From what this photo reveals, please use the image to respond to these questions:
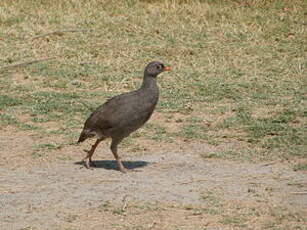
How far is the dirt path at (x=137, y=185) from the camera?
293 inches

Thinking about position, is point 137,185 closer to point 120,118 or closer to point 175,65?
point 120,118

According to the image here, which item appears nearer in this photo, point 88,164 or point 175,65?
point 88,164

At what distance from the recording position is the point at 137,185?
8.07 meters

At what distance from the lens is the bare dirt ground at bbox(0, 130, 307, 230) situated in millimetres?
7062

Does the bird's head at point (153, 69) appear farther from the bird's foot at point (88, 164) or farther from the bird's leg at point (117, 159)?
the bird's foot at point (88, 164)

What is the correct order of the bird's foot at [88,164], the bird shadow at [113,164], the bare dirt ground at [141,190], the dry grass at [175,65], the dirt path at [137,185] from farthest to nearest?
the dry grass at [175,65]
the bird shadow at [113,164]
the bird's foot at [88,164]
the dirt path at [137,185]
the bare dirt ground at [141,190]

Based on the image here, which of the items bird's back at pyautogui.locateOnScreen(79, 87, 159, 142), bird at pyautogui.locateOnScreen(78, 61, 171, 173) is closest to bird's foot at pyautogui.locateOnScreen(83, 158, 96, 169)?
bird at pyautogui.locateOnScreen(78, 61, 171, 173)

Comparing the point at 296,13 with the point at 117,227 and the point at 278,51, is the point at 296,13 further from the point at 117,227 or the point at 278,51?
the point at 117,227

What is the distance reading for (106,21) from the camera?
1518cm

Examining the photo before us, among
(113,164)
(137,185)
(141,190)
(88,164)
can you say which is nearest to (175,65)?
(113,164)

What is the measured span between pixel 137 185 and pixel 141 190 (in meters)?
0.19

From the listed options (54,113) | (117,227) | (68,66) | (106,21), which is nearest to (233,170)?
(117,227)

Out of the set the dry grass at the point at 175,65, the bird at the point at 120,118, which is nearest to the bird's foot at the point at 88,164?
the bird at the point at 120,118

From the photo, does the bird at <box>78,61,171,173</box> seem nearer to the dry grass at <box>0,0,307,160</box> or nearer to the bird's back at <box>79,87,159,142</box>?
the bird's back at <box>79,87,159,142</box>
